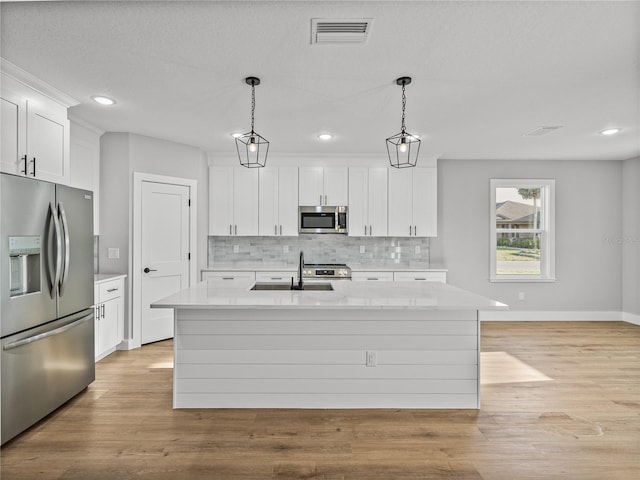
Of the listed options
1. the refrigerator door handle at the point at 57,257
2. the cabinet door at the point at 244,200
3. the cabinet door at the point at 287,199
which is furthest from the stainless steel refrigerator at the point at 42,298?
the cabinet door at the point at 287,199

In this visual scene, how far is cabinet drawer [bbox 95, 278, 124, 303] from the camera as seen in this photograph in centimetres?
394

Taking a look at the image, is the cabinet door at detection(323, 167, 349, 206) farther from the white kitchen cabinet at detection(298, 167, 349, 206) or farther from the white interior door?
the white interior door

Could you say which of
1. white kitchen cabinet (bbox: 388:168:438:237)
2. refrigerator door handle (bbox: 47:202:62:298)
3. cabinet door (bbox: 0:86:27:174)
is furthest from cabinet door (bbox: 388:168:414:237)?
cabinet door (bbox: 0:86:27:174)

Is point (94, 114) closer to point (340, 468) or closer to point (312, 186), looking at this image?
point (312, 186)

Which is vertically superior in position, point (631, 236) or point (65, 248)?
point (631, 236)

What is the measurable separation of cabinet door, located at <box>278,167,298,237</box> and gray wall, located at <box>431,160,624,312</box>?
214 centimetres

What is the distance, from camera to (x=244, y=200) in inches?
221

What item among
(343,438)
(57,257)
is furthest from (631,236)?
(57,257)

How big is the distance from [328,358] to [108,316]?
8.30 ft

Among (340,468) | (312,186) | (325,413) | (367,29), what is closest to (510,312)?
(312,186)

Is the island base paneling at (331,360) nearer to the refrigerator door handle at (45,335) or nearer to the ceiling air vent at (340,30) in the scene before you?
the refrigerator door handle at (45,335)

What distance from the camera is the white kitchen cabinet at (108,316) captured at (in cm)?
391

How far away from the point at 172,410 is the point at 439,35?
3.00 metres

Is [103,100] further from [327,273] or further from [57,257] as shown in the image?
[327,273]
